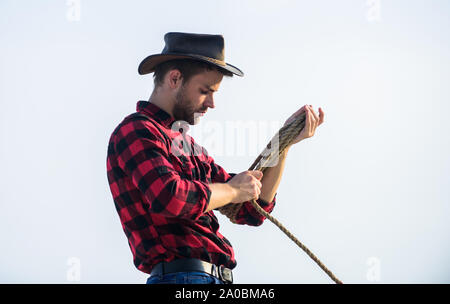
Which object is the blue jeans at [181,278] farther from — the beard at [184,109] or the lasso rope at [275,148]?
the beard at [184,109]

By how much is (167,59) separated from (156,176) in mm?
992

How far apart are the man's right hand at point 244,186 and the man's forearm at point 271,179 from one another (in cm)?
48

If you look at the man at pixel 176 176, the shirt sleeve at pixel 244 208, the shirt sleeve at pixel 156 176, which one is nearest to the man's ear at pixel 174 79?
the man at pixel 176 176

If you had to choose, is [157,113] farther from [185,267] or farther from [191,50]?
[185,267]

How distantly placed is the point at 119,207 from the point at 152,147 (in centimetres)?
40

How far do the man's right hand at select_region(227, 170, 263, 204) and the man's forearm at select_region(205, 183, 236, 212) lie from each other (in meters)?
0.04

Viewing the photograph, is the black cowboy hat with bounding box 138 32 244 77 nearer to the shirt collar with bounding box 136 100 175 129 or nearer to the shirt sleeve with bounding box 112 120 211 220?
the shirt collar with bounding box 136 100 175 129

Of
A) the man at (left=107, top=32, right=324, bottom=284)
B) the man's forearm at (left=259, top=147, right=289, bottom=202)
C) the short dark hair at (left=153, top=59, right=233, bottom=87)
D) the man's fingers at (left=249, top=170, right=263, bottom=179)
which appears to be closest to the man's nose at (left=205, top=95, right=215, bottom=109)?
the man at (left=107, top=32, right=324, bottom=284)

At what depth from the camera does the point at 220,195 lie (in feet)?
9.94

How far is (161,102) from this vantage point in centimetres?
338

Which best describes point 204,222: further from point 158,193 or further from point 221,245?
point 158,193

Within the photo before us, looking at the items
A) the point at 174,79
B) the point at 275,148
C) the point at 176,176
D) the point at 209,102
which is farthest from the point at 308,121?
the point at 176,176

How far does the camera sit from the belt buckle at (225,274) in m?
3.14

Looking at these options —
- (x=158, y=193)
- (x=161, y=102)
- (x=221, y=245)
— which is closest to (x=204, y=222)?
(x=221, y=245)
